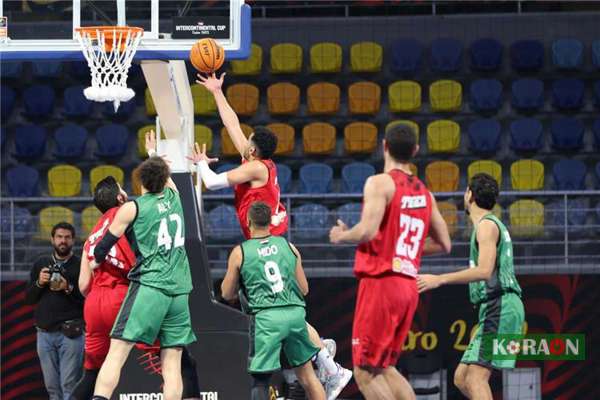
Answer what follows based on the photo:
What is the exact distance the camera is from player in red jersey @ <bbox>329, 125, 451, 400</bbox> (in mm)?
8086

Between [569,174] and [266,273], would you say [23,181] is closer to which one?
[569,174]

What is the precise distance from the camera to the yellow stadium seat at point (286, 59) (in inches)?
765

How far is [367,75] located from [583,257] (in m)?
6.10

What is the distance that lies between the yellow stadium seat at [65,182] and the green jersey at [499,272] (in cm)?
958

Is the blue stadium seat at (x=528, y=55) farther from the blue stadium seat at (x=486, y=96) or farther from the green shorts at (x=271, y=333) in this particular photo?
the green shorts at (x=271, y=333)

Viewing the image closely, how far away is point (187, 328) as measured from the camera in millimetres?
9570

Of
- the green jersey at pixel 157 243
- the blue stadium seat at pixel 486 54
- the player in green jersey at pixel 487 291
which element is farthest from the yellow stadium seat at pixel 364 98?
the green jersey at pixel 157 243

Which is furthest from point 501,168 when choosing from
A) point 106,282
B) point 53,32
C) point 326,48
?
point 106,282

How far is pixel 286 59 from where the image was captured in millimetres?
19484

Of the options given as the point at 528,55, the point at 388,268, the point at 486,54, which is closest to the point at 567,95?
the point at 528,55

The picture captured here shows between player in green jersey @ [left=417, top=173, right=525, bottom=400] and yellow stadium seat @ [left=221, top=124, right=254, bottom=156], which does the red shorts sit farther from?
yellow stadium seat @ [left=221, top=124, right=254, bottom=156]

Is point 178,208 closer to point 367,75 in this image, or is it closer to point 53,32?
point 53,32

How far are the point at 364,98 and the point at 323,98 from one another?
587mm

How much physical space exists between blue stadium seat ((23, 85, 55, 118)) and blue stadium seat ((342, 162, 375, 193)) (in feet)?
14.7
